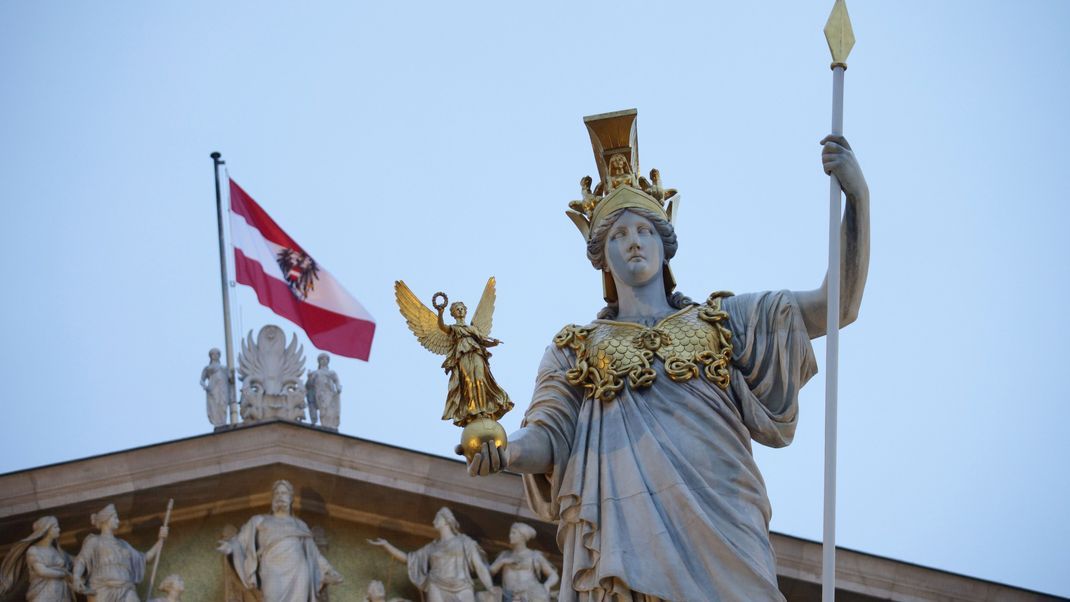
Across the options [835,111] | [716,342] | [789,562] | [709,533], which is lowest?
[789,562]

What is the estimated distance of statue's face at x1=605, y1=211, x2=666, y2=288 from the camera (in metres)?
11.6

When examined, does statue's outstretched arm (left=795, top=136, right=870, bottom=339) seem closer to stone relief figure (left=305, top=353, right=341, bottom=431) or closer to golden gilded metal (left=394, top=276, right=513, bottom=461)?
golden gilded metal (left=394, top=276, right=513, bottom=461)

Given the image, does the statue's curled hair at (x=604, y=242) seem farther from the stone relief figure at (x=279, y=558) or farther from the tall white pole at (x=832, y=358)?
the stone relief figure at (x=279, y=558)

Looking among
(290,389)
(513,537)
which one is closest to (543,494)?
(513,537)

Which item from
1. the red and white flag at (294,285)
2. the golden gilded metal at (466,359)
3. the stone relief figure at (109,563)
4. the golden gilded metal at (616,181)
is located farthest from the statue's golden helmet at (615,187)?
the red and white flag at (294,285)

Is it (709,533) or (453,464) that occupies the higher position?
(709,533)

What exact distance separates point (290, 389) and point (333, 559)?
2.08 meters

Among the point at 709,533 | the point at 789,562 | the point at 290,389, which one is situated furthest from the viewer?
the point at 290,389

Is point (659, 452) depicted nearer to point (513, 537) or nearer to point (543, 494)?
point (543, 494)

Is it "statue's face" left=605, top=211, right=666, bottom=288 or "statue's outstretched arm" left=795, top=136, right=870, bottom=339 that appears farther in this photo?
"statue's face" left=605, top=211, right=666, bottom=288

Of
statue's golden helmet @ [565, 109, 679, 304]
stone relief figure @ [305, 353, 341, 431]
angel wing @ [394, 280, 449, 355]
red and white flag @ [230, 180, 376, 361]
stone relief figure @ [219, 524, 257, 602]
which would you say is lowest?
stone relief figure @ [219, 524, 257, 602]

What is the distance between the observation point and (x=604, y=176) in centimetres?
1197

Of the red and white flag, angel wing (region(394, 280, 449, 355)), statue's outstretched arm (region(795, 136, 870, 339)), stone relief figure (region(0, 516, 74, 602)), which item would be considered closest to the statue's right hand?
angel wing (region(394, 280, 449, 355))

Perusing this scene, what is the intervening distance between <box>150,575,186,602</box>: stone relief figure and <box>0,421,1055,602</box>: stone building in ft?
1.26
